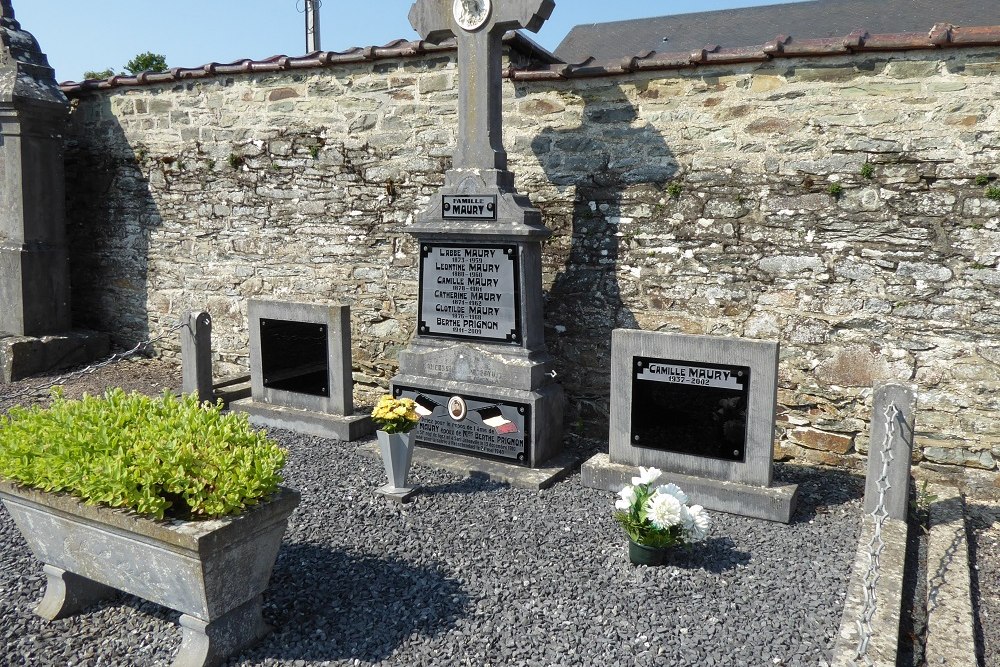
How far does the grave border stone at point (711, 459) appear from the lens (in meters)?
4.36

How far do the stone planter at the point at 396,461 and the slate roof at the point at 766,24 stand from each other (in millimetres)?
8727

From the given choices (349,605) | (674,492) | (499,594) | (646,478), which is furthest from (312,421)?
(674,492)

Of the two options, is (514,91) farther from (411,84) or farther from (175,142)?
(175,142)

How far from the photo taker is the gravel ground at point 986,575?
3.33 m

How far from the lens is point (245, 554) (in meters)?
2.90

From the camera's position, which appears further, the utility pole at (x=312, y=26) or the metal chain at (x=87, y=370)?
the utility pole at (x=312, y=26)

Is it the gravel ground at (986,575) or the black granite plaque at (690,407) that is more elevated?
the black granite plaque at (690,407)

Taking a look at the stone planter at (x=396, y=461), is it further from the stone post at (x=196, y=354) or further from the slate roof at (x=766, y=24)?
the slate roof at (x=766, y=24)

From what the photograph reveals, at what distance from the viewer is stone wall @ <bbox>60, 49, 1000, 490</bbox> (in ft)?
15.9

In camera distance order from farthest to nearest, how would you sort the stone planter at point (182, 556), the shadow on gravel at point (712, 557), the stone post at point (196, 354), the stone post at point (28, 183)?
the stone post at point (28, 183), the stone post at point (196, 354), the shadow on gravel at point (712, 557), the stone planter at point (182, 556)

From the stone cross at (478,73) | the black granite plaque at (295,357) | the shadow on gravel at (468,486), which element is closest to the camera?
the shadow on gravel at (468,486)

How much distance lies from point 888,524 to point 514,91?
413 centimetres

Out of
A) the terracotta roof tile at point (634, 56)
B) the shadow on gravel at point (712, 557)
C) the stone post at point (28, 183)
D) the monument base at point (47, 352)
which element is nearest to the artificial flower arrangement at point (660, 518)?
the shadow on gravel at point (712, 557)

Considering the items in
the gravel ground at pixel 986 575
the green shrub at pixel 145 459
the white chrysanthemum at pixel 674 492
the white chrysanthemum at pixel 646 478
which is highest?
the green shrub at pixel 145 459
